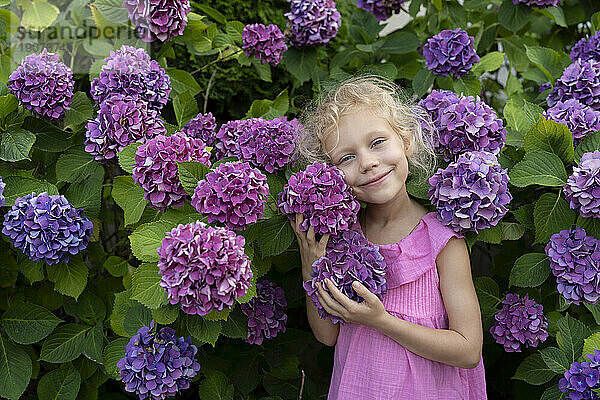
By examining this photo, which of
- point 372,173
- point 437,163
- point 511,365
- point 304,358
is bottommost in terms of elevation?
point 304,358

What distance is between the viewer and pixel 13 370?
74.0 inches

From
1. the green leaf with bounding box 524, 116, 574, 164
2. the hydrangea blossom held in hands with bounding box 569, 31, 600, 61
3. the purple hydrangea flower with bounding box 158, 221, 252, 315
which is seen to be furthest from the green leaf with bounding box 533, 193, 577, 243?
the purple hydrangea flower with bounding box 158, 221, 252, 315

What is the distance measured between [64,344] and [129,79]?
82cm

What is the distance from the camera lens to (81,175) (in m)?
1.88

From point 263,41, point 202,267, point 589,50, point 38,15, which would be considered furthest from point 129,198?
point 589,50

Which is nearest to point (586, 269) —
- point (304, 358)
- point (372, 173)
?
point (372, 173)

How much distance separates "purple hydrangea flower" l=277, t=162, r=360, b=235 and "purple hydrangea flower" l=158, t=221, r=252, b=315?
231 millimetres

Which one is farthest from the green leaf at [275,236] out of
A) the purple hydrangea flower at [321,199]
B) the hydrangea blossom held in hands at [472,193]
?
the hydrangea blossom held in hands at [472,193]

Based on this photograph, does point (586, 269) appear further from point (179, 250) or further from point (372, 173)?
point (179, 250)

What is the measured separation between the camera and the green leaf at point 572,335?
1.68 meters

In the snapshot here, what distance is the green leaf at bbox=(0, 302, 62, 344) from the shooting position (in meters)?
1.89

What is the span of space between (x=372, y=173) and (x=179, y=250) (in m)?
0.52

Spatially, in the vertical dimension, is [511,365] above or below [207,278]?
below

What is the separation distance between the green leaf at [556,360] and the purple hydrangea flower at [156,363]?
3.02 ft
